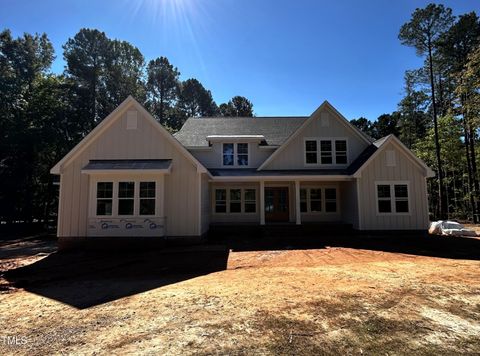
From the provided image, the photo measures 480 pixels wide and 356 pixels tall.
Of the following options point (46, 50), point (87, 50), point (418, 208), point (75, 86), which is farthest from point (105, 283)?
point (46, 50)

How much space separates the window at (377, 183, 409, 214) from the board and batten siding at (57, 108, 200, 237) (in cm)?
881

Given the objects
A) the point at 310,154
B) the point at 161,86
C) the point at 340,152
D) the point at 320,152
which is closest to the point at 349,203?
the point at 340,152

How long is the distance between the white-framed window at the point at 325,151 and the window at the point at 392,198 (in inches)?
111

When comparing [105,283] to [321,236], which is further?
[321,236]

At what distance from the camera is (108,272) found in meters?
8.73

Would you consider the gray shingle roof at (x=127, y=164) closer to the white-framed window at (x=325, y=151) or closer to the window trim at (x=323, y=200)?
the white-framed window at (x=325, y=151)

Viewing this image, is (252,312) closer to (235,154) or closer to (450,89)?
(235,154)

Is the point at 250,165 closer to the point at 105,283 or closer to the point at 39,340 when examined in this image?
the point at 105,283

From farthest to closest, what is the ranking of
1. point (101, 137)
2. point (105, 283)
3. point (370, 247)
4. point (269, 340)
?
point (101, 137) → point (370, 247) → point (105, 283) → point (269, 340)

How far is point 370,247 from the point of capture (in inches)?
475

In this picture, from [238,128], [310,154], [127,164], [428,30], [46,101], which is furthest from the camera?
[46,101]

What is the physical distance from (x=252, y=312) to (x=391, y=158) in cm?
1252

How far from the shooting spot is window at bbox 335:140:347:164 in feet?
55.8

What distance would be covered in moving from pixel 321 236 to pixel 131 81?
3089cm
